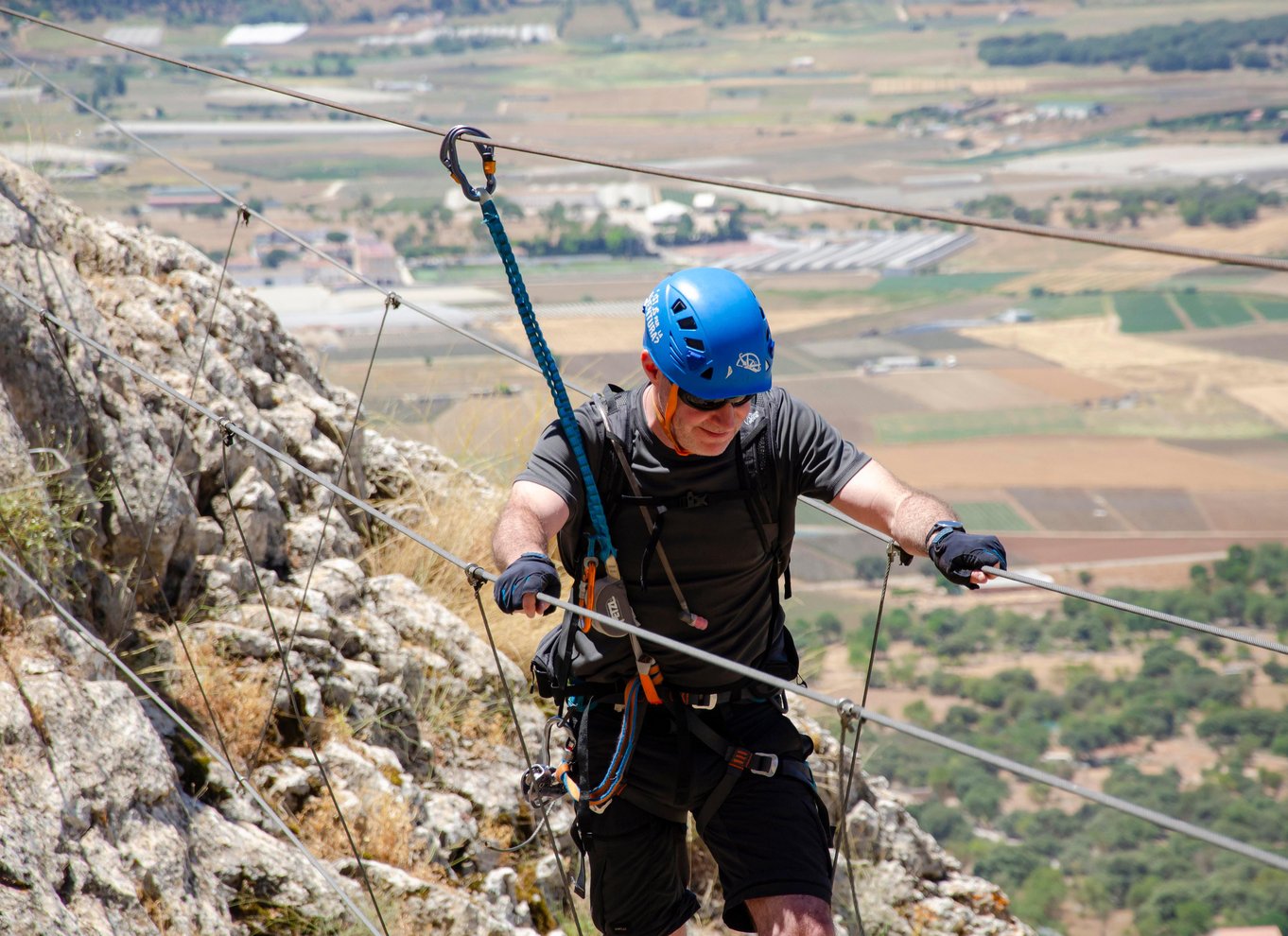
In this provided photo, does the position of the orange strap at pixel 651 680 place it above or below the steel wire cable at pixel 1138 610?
below

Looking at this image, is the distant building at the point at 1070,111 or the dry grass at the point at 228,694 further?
the distant building at the point at 1070,111

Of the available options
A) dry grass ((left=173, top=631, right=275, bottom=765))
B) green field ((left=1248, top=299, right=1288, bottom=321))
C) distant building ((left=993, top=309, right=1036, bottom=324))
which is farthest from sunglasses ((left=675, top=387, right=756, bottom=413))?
green field ((left=1248, top=299, right=1288, bottom=321))

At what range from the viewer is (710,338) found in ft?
9.41

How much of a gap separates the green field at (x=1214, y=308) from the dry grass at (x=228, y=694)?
104702mm

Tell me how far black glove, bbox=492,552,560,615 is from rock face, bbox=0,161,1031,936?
15.3 inches

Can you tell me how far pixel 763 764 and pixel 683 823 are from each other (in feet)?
1.08

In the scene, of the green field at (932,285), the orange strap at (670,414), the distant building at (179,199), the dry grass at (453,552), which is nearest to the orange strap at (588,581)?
the orange strap at (670,414)

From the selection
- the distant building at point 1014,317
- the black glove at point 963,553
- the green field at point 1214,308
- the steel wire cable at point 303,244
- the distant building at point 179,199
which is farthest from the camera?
the distant building at point 1014,317

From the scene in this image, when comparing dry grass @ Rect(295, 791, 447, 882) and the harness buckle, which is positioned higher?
the harness buckle

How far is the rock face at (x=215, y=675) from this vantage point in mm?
3189

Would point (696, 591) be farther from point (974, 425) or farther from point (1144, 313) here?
point (1144, 313)

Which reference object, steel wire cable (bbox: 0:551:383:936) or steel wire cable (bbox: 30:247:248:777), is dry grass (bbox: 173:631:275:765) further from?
steel wire cable (bbox: 0:551:383:936)

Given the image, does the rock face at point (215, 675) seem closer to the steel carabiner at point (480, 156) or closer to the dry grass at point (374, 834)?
the dry grass at point (374, 834)

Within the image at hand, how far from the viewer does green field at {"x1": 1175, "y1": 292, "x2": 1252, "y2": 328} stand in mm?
97312
